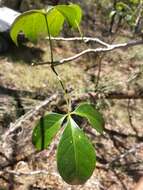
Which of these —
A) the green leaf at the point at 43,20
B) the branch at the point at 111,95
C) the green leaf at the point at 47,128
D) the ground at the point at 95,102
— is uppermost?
the green leaf at the point at 43,20

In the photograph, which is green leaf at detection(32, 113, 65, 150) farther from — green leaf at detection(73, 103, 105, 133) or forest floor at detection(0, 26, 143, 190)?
forest floor at detection(0, 26, 143, 190)

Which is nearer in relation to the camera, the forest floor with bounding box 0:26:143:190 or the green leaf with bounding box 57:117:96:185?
the green leaf with bounding box 57:117:96:185

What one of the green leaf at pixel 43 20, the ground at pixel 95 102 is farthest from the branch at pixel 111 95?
the green leaf at pixel 43 20

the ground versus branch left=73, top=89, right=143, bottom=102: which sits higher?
branch left=73, top=89, right=143, bottom=102

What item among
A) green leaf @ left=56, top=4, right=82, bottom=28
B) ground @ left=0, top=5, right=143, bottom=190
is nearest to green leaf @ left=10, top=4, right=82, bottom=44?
green leaf @ left=56, top=4, right=82, bottom=28

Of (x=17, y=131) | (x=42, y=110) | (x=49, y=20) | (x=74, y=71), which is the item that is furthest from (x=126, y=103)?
(x=49, y=20)

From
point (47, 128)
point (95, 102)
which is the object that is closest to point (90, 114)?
point (47, 128)

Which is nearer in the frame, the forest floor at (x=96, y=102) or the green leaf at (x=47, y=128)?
the green leaf at (x=47, y=128)

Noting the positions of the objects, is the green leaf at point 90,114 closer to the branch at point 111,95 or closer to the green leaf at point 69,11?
the green leaf at point 69,11
